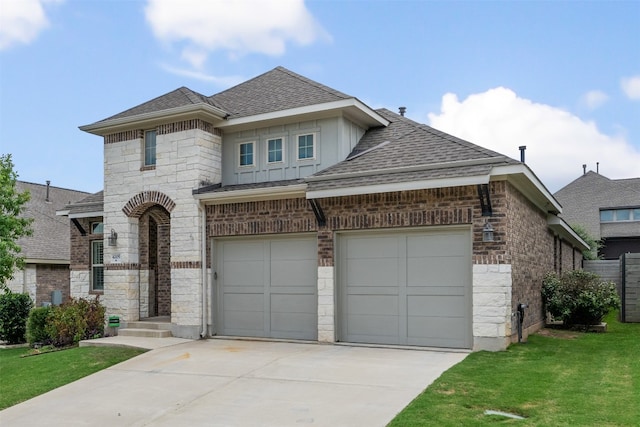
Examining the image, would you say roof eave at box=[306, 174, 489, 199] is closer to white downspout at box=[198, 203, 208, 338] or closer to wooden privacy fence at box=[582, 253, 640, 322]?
white downspout at box=[198, 203, 208, 338]

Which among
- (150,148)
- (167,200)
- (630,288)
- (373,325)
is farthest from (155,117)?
(630,288)

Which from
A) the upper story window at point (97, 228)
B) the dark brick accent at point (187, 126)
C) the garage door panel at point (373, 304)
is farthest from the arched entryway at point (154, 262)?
the garage door panel at point (373, 304)

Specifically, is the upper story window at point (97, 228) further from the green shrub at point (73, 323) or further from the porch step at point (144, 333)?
the porch step at point (144, 333)

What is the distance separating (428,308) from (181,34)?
7.57 m

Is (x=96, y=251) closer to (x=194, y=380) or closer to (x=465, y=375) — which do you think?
(x=194, y=380)

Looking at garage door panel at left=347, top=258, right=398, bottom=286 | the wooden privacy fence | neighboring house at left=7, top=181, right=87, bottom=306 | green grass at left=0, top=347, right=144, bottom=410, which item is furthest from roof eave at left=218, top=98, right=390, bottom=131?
neighboring house at left=7, top=181, right=87, bottom=306

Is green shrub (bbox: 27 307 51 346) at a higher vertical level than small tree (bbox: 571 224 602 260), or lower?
lower

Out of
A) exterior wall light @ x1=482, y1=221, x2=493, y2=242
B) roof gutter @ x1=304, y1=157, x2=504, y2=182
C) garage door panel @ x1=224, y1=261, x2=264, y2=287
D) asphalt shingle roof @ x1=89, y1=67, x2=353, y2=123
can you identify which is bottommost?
garage door panel @ x1=224, y1=261, x2=264, y2=287

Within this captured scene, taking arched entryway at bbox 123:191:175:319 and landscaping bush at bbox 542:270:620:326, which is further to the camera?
arched entryway at bbox 123:191:175:319

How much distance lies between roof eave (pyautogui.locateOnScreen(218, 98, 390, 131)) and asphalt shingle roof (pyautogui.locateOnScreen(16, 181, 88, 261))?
11075 millimetres

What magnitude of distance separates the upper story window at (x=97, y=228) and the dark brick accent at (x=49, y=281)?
23.2 feet

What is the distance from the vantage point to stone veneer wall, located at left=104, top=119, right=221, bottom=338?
13758 millimetres

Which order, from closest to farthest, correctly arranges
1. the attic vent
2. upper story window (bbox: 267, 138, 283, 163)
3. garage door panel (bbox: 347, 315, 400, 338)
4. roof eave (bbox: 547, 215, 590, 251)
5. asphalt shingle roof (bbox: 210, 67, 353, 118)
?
1. garage door panel (bbox: 347, 315, 400, 338)
2. the attic vent
3. asphalt shingle roof (bbox: 210, 67, 353, 118)
4. upper story window (bbox: 267, 138, 283, 163)
5. roof eave (bbox: 547, 215, 590, 251)

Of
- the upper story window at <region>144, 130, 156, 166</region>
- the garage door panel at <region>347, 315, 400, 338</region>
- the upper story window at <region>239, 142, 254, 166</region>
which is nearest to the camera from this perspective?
the garage door panel at <region>347, 315, 400, 338</region>
